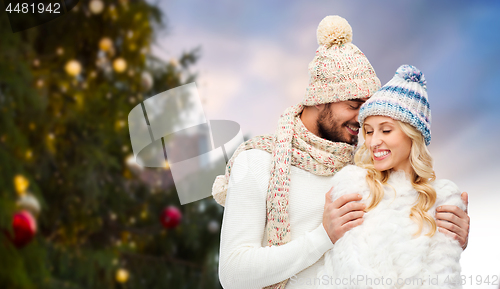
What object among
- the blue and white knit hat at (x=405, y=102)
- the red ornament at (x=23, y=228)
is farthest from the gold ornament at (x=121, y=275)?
the blue and white knit hat at (x=405, y=102)

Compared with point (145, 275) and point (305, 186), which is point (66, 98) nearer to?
point (145, 275)

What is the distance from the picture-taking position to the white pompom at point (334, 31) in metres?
1.35

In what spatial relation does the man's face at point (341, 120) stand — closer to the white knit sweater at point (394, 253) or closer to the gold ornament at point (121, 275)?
the white knit sweater at point (394, 253)

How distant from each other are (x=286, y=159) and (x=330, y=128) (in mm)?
192

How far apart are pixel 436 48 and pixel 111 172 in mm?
1693

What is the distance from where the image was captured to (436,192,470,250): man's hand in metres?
1.03

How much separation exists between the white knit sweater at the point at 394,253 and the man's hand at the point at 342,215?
0.7 inches

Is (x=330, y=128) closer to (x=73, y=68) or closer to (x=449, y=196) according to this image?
(x=449, y=196)

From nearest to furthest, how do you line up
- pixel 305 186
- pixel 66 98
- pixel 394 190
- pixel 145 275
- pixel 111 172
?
pixel 394 190
pixel 305 186
pixel 66 98
pixel 111 172
pixel 145 275

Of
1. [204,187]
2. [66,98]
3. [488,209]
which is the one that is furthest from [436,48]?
[66,98]

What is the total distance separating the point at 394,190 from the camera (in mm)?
1113

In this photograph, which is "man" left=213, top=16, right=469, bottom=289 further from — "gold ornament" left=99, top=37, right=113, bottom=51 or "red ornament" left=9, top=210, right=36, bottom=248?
"gold ornament" left=99, top=37, right=113, bottom=51

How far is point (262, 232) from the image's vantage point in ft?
4.07

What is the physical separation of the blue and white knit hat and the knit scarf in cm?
18
